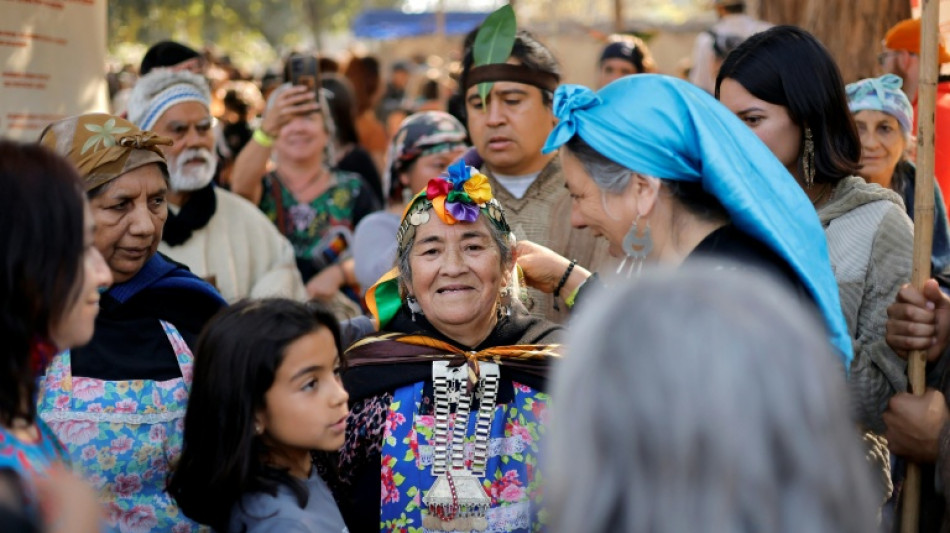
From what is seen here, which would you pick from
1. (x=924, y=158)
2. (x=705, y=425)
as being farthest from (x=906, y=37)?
(x=705, y=425)

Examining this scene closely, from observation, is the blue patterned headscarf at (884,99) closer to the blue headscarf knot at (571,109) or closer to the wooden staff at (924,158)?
the wooden staff at (924,158)

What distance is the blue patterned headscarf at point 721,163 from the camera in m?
2.62

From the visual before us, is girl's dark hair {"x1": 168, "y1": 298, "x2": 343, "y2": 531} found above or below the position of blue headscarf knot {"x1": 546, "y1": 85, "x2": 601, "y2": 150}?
below

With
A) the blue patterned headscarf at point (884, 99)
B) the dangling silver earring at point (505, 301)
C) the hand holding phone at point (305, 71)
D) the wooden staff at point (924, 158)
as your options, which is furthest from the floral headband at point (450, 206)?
the hand holding phone at point (305, 71)

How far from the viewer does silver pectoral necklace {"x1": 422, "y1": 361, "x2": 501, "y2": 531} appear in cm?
330

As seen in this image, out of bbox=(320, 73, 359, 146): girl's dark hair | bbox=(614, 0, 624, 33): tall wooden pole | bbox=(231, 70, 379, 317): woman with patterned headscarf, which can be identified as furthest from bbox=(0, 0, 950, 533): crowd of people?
bbox=(614, 0, 624, 33): tall wooden pole

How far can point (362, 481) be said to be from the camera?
11.3 feet

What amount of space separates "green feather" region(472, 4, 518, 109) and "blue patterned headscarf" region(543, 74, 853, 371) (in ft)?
6.56

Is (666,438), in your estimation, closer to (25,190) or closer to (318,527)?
(25,190)

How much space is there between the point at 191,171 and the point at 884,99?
2962 mm

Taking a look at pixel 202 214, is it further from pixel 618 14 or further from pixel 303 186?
pixel 618 14

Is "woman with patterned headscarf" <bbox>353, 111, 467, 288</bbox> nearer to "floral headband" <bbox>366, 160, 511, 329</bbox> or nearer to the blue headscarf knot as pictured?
"floral headband" <bbox>366, 160, 511, 329</bbox>

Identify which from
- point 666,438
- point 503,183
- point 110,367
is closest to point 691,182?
point 666,438

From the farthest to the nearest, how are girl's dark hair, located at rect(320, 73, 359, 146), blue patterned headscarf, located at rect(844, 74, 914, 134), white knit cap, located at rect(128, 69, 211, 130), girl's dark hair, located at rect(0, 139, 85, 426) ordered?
girl's dark hair, located at rect(320, 73, 359, 146) → white knit cap, located at rect(128, 69, 211, 130) → blue patterned headscarf, located at rect(844, 74, 914, 134) → girl's dark hair, located at rect(0, 139, 85, 426)
